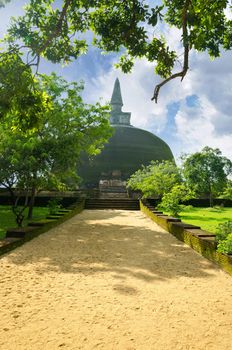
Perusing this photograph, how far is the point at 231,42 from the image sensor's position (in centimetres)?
909

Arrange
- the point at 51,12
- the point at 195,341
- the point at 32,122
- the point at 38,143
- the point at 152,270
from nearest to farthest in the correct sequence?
1. the point at 195,341
2. the point at 152,270
3. the point at 32,122
4. the point at 51,12
5. the point at 38,143

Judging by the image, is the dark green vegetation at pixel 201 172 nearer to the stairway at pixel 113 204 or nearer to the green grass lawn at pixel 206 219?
the stairway at pixel 113 204

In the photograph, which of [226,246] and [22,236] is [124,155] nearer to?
[22,236]

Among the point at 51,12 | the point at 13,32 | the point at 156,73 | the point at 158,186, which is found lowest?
the point at 158,186

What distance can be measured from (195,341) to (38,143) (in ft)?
38.5

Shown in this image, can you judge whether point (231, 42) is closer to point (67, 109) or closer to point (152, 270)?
point (152, 270)

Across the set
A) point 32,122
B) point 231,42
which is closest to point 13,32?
point 32,122

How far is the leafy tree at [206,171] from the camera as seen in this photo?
32938 millimetres

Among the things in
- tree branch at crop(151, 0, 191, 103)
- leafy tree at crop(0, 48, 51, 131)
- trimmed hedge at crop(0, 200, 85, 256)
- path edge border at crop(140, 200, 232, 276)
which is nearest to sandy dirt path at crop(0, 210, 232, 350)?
path edge border at crop(140, 200, 232, 276)

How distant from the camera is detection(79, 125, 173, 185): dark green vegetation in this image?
5711 centimetres

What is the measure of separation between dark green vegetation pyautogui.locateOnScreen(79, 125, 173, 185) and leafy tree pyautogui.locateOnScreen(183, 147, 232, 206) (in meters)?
21.8

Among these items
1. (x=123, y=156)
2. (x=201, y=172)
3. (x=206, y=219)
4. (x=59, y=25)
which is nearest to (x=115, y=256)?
(x=59, y=25)

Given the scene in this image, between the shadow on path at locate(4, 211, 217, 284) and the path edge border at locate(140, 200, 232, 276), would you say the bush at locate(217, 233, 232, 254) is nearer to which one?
the path edge border at locate(140, 200, 232, 276)

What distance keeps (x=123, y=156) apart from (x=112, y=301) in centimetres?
5452
